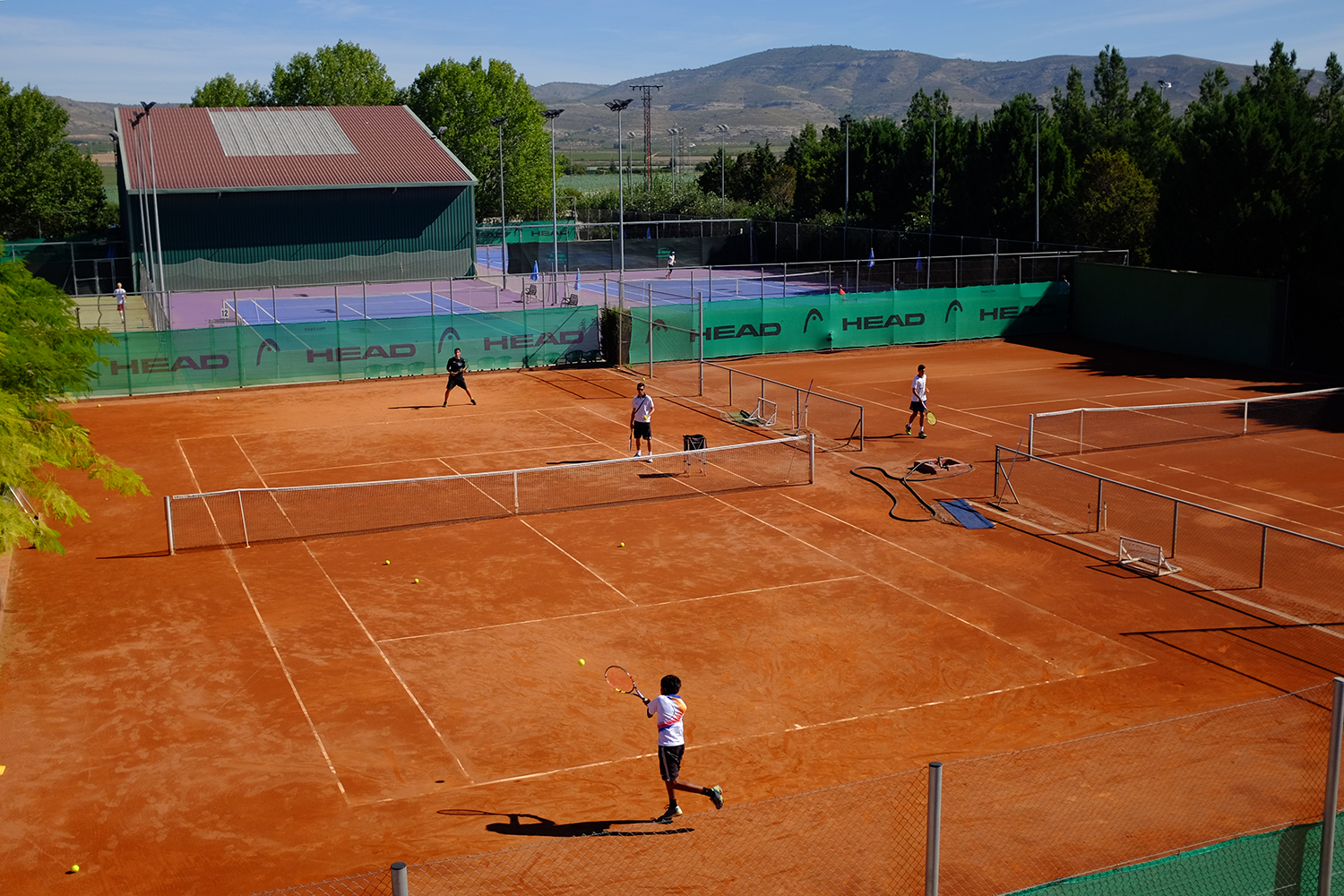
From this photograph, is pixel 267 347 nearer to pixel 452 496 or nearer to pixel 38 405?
pixel 452 496

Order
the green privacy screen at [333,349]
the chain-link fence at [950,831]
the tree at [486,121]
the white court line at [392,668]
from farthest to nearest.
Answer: the tree at [486,121], the green privacy screen at [333,349], the white court line at [392,668], the chain-link fence at [950,831]

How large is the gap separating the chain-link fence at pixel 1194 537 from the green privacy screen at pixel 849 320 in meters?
16.3

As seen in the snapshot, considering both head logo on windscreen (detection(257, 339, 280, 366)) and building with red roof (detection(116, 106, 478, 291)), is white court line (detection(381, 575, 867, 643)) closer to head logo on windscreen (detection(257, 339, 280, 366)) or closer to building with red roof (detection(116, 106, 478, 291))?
head logo on windscreen (detection(257, 339, 280, 366))

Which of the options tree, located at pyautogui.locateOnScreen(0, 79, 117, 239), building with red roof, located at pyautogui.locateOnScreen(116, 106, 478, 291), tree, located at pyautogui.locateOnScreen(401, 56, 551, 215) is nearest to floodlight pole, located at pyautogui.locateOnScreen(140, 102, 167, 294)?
building with red roof, located at pyautogui.locateOnScreen(116, 106, 478, 291)

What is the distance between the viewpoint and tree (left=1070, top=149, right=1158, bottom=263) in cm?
5700

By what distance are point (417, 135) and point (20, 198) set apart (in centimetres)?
2361

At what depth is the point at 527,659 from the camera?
15719 mm

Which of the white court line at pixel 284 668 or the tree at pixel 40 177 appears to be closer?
the white court line at pixel 284 668

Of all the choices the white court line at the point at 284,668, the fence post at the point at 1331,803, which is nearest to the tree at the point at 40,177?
the white court line at the point at 284,668

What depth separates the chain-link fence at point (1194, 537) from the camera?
18203 mm

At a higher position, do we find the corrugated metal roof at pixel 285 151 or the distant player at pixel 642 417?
the corrugated metal roof at pixel 285 151

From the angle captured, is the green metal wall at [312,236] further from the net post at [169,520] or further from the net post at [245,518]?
the net post at [169,520]

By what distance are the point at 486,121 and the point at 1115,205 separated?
4820 cm

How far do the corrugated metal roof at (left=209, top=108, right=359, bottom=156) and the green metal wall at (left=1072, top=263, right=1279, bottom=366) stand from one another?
3988 cm
